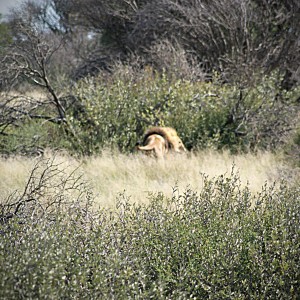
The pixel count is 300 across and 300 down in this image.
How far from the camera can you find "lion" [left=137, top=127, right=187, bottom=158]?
8.40 m

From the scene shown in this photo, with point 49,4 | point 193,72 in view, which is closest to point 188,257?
point 193,72

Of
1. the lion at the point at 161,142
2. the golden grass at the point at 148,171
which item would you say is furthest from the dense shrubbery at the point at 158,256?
the lion at the point at 161,142

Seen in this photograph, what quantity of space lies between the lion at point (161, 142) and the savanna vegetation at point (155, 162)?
0.24 m

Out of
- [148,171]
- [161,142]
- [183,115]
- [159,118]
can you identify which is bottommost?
[148,171]

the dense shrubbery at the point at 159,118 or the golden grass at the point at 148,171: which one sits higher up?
the dense shrubbery at the point at 159,118

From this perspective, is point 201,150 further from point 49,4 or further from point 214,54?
point 49,4

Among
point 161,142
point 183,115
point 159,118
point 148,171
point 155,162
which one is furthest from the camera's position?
point 183,115

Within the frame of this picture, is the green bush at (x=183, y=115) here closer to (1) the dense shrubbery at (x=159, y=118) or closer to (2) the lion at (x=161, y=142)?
(1) the dense shrubbery at (x=159, y=118)

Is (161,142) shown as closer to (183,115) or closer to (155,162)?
(155,162)

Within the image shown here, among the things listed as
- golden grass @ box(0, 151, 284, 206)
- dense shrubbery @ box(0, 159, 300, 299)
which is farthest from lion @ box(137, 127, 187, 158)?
dense shrubbery @ box(0, 159, 300, 299)

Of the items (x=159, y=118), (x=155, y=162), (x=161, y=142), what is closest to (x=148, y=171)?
(x=155, y=162)

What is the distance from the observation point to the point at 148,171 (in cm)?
761

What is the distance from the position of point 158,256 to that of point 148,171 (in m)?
3.78

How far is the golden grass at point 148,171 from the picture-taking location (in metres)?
6.70
